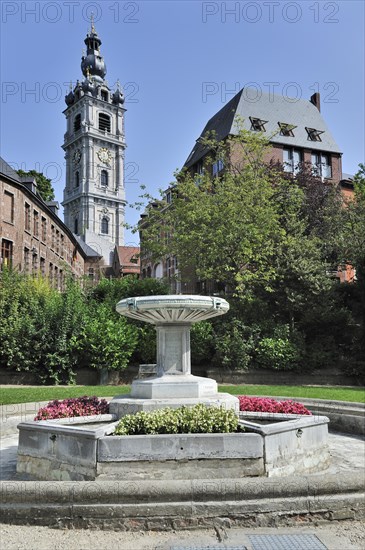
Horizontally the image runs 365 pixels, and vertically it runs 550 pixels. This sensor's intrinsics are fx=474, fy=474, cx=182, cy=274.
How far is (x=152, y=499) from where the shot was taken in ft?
16.3

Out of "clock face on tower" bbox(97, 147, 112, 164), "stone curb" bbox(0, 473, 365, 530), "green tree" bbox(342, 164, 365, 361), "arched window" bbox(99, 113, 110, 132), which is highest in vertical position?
"arched window" bbox(99, 113, 110, 132)

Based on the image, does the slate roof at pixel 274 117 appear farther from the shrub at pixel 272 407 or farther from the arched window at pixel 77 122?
the arched window at pixel 77 122

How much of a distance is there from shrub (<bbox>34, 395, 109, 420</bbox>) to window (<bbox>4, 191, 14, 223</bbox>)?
80.4ft

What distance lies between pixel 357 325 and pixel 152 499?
2041 centimetres

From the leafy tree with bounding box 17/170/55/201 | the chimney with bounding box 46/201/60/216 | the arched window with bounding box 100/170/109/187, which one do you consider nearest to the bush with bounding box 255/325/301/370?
the chimney with bounding box 46/201/60/216

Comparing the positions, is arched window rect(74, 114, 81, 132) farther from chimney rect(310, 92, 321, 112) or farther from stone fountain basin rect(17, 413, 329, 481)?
stone fountain basin rect(17, 413, 329, 481)

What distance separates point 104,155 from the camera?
10612cm

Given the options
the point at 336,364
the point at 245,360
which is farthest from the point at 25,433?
the point at 336,364

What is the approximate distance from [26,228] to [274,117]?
2651 centimetres

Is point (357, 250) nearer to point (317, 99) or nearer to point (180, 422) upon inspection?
point (180, 422)

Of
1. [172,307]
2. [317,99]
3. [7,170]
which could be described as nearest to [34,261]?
[7,170]

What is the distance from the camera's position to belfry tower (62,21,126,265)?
102375mm

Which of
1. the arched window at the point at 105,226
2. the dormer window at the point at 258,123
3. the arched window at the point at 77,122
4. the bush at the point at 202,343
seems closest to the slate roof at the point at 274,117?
the dormer window at the point at 258,123

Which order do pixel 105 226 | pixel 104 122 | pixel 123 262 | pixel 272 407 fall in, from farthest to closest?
1. pixel 104 122
2. pixel 105 226
3. pixel 123 262
4. pixel 272 407
